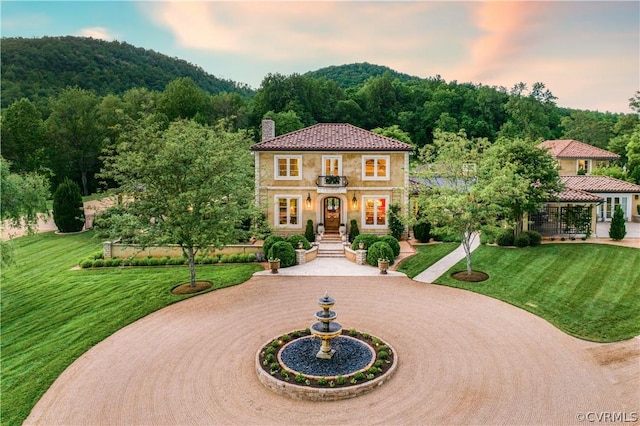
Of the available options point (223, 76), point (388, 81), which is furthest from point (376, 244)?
point (223, 76)

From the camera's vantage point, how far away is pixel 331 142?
27609 mm

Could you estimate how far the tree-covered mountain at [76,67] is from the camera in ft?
188

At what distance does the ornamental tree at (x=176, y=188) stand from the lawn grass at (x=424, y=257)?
9.70m

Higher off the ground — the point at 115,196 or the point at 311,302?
the point at 115,196

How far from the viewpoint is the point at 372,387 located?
9.95 m

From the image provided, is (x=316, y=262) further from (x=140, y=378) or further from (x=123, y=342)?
(x=140, y=378)

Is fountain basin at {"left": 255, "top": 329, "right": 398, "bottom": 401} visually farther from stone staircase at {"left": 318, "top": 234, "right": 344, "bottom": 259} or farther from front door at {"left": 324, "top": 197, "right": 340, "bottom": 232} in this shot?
front door at {"left": 324, "top": 197, "right": 340, "bottom": 232}

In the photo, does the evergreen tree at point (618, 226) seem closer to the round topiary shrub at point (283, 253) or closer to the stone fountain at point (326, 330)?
the round topiary shrub at point (283, 253)

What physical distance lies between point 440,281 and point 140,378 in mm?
13938

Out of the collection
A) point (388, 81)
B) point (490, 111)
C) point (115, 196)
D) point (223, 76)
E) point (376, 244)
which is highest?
point (223, 76)

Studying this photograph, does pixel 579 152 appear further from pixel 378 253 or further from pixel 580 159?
pixel 378 253

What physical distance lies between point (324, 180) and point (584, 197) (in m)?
17.7

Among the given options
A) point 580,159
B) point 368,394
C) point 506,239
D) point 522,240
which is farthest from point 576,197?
point 368,394

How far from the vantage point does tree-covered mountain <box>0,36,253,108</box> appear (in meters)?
57.4
